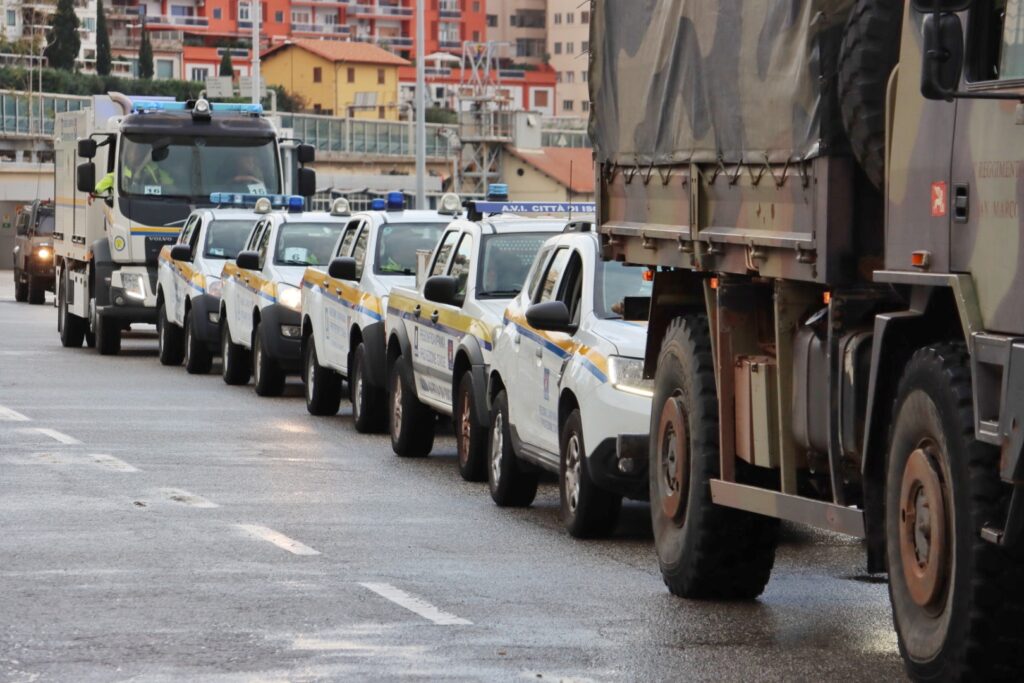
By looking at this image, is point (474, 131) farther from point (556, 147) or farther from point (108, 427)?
point (108, 427)

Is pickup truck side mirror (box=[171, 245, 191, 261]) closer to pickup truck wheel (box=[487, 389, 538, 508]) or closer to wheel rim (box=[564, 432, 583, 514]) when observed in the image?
pickup truck wheel (box=[487, 389, 538, 508])

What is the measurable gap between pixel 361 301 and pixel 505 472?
5518 millimetres

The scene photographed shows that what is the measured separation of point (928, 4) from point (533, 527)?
6721 mm

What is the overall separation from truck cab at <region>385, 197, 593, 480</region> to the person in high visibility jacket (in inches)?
508

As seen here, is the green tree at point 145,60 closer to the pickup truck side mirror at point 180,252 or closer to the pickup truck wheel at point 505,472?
the pickup truck side mirror at point 180,252

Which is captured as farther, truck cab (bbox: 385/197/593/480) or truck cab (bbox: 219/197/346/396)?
truck cab (bbox: 219/197/346/396)

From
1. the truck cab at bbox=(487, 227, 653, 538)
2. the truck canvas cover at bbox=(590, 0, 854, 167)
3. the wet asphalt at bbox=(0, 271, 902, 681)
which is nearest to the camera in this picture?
the wet asphalt at bbox=(0, 271, 902, 681)

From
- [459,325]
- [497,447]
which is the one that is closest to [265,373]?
[459,325]

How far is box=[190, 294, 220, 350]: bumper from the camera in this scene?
26438 millimetres

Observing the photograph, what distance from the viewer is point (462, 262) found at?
16531 millimetres

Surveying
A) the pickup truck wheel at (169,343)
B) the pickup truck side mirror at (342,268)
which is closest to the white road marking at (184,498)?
the pickup truck side mirror at (342,268)

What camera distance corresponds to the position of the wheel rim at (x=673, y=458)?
10.3 m

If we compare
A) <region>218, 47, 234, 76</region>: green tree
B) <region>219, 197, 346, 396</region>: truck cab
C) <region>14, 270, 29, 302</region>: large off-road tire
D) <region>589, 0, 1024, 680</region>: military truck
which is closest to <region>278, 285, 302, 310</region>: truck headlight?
<region>219, 197, 346, 396</region>: truck cab

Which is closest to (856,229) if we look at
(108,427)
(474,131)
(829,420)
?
(829,420)
